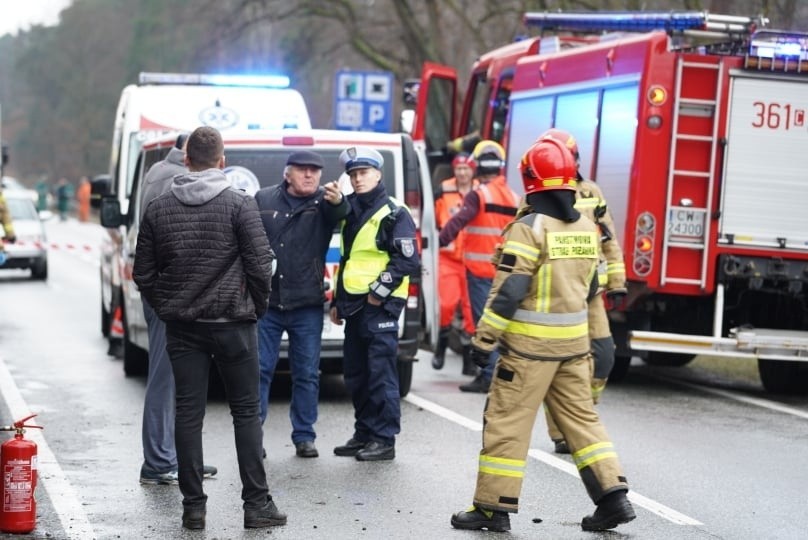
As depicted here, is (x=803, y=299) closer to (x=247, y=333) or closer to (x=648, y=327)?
(x=648, y=327)

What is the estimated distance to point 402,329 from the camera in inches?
446

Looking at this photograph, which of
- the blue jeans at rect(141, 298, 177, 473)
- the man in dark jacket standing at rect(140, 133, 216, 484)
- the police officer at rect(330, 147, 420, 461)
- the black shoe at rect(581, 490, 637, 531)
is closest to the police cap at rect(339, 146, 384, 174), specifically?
the police officer at rect(330, 147, 420, 461)

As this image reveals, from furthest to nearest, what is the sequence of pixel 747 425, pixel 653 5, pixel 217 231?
pixel 653 5 < pixel 747 425 < pixel 217 231

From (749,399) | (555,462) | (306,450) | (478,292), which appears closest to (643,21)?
(478,292)

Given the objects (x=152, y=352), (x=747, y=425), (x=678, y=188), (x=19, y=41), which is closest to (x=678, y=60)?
(x=678, y=188)

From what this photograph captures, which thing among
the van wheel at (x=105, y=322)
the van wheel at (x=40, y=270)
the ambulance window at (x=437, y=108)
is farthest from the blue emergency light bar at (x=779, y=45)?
the ambulance window at (x=437, y=108)

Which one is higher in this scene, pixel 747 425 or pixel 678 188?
pixel 678 188

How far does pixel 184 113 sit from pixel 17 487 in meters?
8.30

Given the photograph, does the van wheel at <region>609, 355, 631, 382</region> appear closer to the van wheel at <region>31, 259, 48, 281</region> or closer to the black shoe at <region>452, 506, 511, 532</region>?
the black shoe at <region>452, 506, 511, 532</region>

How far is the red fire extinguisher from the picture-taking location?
23.4 ft

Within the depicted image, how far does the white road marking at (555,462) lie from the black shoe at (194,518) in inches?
89.2

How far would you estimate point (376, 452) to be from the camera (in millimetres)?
9297

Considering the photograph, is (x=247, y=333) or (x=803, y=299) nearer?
(x=247, y=333)

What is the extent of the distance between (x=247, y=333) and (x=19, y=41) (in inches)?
3657
